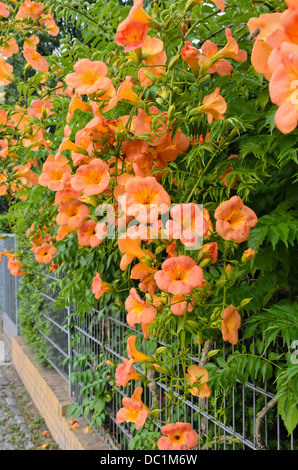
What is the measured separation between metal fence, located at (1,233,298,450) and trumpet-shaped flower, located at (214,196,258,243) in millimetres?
842

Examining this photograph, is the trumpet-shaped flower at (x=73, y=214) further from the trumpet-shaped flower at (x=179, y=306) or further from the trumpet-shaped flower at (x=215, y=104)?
the trumpet-shaped flower at (x=215, y=104)

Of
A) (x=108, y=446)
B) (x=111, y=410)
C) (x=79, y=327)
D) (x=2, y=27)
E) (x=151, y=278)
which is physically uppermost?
(x=2, y=27)

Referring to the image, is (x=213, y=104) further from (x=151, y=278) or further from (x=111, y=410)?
(x=111, y=410)

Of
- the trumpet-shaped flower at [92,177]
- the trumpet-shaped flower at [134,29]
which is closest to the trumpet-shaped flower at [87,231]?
the trumpet-shaped flower at [92,177]

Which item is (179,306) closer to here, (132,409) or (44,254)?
(132,409)

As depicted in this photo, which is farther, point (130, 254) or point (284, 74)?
point (130, 254)

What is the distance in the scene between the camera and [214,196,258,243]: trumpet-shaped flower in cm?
122

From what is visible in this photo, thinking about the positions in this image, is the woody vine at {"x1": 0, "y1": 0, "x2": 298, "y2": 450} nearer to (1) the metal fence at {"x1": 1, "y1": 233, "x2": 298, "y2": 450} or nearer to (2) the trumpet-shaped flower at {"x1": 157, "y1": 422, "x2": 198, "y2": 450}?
A: (2) the trumpet-shaped flower at {"x1": 157, "y1": 422, "x2": 198, "y2": 450}

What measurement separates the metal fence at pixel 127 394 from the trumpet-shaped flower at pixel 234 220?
0.84 m

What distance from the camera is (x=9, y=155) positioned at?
2.58 metres

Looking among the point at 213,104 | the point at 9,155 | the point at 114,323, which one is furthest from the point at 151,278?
the point at 114,323

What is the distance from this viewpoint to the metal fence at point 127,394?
6.31 ft
